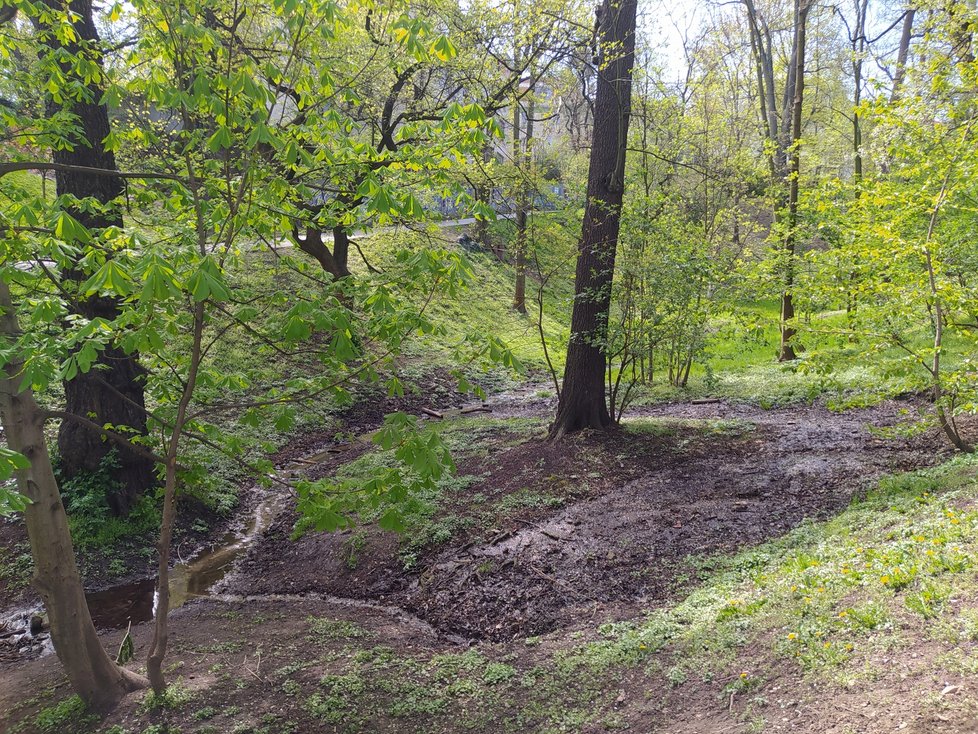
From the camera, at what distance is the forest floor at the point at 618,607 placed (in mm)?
3508

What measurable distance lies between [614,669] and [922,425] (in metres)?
4.18

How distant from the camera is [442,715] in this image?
4.25m

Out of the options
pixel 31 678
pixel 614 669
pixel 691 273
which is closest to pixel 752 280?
pixel 691 273

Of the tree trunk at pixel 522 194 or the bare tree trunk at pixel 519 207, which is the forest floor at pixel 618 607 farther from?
the tree trunk at pixel 522 194

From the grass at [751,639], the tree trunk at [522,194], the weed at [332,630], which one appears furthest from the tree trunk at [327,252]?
the grass at [751,639]

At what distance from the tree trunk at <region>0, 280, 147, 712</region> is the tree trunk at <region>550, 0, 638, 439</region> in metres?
6.20

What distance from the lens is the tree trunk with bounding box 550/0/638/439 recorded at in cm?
851

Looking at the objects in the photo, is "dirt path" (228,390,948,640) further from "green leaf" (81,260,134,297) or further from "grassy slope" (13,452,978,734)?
"green leaf" (81,260,134,297)

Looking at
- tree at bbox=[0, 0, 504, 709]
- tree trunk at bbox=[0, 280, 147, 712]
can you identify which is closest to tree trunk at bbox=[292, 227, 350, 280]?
tree at bbox=[0, 0, 504, 709]

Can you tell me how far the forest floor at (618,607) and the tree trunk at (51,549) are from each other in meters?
0.29

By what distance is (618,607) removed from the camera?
536 cm

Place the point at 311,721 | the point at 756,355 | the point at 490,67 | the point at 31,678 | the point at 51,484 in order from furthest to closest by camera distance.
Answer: the point at 756,355
the point at 490,67
the point at 31,678
the point at 311,721
the point at 51,484

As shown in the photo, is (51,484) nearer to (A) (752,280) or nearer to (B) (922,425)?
(B) (922,425)

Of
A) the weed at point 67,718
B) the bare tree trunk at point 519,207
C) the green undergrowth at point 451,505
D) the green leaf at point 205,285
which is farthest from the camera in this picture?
the bare tree trunk at point 519,207
